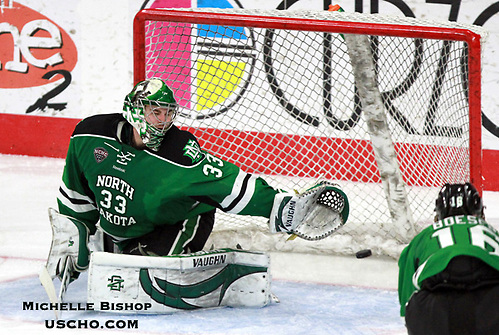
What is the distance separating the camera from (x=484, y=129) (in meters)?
5.79

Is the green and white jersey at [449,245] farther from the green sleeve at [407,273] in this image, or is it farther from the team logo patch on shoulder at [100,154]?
the team logo patch on shoulder at [100,154]

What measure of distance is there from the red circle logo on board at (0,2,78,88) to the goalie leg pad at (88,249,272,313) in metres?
3.35

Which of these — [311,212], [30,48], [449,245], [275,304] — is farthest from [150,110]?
[30,48]

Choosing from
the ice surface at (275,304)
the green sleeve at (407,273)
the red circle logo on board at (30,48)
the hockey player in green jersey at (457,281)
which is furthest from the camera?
the red circle logo on board at (30,48)

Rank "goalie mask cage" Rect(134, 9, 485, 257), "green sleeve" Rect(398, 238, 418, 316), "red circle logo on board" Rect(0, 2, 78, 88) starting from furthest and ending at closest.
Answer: "red circle logo on board" Rect(0, 2, 78, 88) < "goalie mask cage" Rect(134, 9, 485, 257) < "green sleeve" Rect(398, 238, 418, 316)

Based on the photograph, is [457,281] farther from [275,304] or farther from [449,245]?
[275,304]

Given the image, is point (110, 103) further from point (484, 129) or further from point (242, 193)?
point (242, 193)

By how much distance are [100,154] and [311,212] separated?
2.83 feet

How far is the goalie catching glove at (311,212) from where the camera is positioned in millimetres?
3592

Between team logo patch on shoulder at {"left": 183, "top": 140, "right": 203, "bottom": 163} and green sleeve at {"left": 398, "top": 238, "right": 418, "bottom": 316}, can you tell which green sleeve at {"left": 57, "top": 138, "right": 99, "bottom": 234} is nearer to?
team logo patch on shoulder at {"left": 183, "top": 140, "right": 203, "bottom": 163}

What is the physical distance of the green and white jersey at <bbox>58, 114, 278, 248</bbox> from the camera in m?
3.49

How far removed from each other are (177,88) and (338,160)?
1.23 m

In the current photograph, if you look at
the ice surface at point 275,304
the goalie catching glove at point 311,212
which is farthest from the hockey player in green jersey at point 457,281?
the goalie catching glove at point 311,212

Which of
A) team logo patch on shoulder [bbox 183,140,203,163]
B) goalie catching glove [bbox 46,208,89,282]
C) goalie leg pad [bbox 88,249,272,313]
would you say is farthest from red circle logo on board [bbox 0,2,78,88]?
goalie leg pad [bbox 88,249,272,313]
